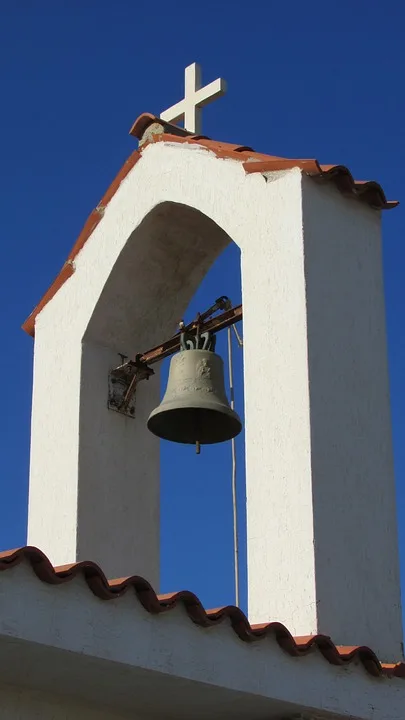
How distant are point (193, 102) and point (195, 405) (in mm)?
2242

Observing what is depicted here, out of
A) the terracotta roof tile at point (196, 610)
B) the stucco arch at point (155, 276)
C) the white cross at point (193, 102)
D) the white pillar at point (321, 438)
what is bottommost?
the terracotta roof tile at point (196, 610)

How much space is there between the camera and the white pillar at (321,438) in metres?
5.96

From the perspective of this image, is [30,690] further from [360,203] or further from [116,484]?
[360,203]

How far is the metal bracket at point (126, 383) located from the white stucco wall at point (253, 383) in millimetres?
65

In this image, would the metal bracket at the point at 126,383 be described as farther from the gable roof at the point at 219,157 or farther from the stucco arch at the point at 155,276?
the gable roof at the point at 219,157

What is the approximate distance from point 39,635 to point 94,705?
0.84 meters

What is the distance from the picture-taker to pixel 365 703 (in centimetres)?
566

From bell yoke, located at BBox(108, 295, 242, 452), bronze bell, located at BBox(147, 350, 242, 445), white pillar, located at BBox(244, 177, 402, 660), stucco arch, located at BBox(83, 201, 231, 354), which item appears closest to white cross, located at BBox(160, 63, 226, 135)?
stucco arch, located at BBox(83, 201, 231, 354)

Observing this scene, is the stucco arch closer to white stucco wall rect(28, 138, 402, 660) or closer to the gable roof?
white stucco wall rect(28, 138, 402, 660)

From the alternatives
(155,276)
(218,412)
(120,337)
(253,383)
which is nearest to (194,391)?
(218,412)

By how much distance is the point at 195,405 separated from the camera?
21.5 ft

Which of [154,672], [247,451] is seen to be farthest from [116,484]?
[154,672]

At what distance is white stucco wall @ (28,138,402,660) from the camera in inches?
238

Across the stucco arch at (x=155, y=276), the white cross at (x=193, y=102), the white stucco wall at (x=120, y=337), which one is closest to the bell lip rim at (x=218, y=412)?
the white stucco wall at (x=120, y=337)
